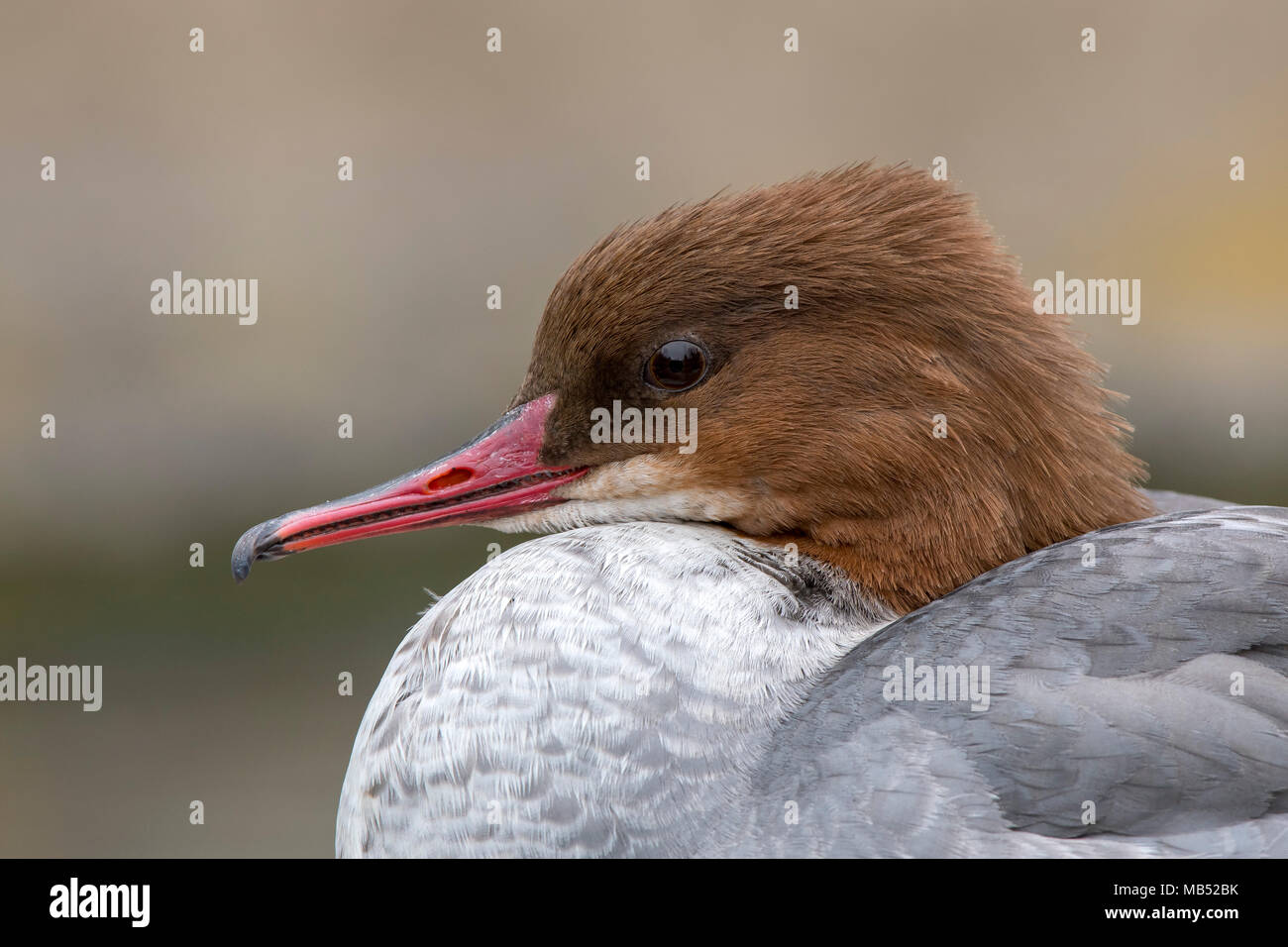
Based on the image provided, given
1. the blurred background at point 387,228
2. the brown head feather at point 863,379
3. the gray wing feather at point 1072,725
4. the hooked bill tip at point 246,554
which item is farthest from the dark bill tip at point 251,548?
the blurred background at point 387,228

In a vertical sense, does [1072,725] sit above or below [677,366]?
below

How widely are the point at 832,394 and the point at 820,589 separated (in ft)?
0.98

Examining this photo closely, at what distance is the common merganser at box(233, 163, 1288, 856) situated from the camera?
1.60 m

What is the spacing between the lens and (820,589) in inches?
75.9

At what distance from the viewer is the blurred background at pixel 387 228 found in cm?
458

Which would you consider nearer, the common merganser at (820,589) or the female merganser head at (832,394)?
the common merganser at (820,589)

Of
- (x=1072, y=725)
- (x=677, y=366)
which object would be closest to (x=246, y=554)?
(x=677, y=366)

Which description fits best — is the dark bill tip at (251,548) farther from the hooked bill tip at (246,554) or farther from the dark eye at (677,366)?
the dark eye at (677,366)

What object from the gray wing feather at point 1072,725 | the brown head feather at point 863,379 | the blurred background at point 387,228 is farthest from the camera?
the blurred background at point 387,228

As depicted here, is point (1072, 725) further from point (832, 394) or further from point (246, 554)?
point (246, 554)

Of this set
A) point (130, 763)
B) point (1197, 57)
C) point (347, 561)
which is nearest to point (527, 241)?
point (347, 561)

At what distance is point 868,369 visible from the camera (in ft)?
6.30
